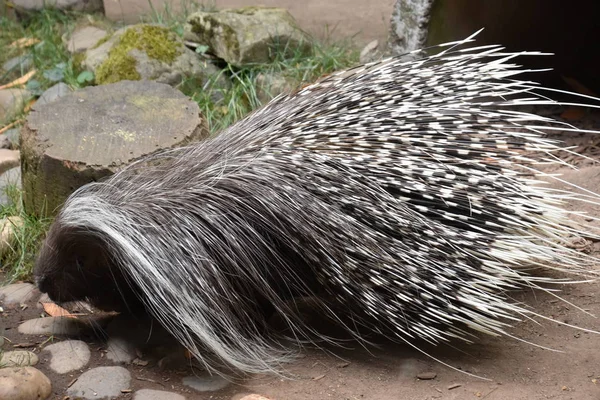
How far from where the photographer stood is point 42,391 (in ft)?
6.97

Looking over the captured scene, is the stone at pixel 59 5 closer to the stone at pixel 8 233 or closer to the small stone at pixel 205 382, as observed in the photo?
the stone at pixel 8 233

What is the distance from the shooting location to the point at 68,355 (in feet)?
7.82

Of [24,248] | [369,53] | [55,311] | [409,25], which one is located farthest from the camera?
[369,53]

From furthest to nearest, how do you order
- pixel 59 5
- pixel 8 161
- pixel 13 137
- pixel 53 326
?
pixel 59 5 → pixel 13 137 → pixel 8 161 → pixel 53 326

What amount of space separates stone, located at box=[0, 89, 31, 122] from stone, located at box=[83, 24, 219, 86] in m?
0.40

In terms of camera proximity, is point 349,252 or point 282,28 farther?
point 282,28

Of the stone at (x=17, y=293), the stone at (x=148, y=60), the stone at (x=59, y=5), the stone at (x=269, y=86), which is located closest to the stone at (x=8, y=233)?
the stone at (x=17, y=293)

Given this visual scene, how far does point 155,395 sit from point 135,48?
2389 mm

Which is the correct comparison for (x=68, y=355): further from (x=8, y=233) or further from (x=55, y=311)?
(x=8, y=233)

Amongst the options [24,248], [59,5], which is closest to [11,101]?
[59,5]

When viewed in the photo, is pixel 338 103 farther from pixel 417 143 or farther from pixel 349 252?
pixel 349 252

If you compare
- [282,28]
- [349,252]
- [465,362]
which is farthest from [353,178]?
[282,28]

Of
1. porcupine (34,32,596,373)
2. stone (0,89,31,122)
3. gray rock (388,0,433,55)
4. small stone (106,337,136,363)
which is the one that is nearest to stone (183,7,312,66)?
gray rock (388,0,433,55)

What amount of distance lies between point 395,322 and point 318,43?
8.19 ft
